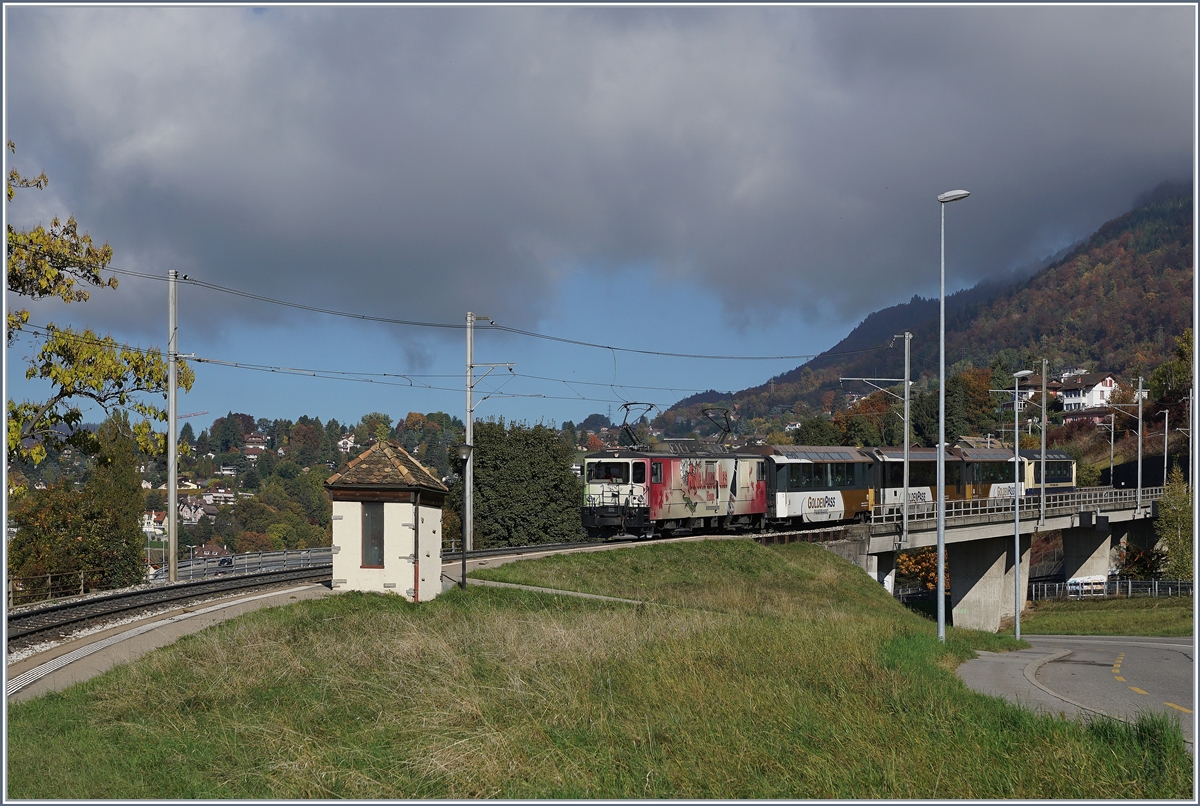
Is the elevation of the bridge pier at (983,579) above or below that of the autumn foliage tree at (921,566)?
above

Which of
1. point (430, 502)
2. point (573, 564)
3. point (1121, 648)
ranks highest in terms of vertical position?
point (430, 502)

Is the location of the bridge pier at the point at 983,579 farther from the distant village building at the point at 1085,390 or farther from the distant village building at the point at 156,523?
the distant village building at the point at 1085,390

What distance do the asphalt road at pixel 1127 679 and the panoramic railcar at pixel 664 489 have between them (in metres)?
15.0

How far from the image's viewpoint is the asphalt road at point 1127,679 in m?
16.0

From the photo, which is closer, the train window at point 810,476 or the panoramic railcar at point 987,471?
the train window at point 810,476

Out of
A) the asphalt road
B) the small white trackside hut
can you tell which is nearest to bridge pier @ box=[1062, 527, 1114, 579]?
the asphalt road

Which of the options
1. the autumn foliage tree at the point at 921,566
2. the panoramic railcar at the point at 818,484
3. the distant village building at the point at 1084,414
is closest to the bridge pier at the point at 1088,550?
the autumn foliage tree at the point at 921,566

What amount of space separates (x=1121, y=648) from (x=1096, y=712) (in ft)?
62.3

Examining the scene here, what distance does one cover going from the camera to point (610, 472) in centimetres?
3891

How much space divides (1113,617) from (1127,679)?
32.7 meters

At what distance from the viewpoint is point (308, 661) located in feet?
49.5

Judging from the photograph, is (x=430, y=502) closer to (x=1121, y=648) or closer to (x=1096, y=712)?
(x=1096, y=712)

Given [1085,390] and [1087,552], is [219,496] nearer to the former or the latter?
[1087,552]

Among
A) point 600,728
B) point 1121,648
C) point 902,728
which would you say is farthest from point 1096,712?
point 1121,648
